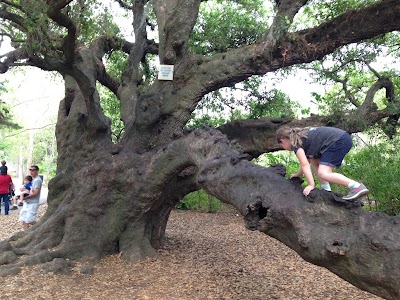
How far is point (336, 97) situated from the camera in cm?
1005

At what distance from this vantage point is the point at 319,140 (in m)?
4.37

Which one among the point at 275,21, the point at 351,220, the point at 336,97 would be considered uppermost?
the point at 275,21

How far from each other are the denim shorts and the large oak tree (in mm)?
392

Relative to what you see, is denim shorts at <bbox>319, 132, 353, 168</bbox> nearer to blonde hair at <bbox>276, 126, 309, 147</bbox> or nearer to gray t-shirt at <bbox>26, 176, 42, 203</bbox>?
blonde hair at <bbox>276, 126, 309, 147</bbox>

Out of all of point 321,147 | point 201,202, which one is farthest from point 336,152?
point 201,202

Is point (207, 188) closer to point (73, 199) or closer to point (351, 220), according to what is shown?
point (351, 220)

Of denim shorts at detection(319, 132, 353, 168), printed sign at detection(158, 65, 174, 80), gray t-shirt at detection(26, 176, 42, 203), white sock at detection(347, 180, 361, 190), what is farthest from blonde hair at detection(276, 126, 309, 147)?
gray t-shirt at detection(26, 176, 42, 203)

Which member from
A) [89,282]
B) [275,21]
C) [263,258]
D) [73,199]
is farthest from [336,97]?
[89,282]

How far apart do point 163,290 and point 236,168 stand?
1950 millimetres

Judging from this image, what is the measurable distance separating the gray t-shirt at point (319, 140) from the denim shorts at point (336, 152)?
4 centimetres

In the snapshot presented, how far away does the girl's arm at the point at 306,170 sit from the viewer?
13.1 feet

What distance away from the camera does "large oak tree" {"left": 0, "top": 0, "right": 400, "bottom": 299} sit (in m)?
4.86

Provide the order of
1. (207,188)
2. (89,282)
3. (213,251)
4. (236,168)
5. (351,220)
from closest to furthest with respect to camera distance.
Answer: (351,220)
(236,168)
(207,188)
(89,282)
(213,251)

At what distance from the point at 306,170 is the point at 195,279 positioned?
9.27 feet
